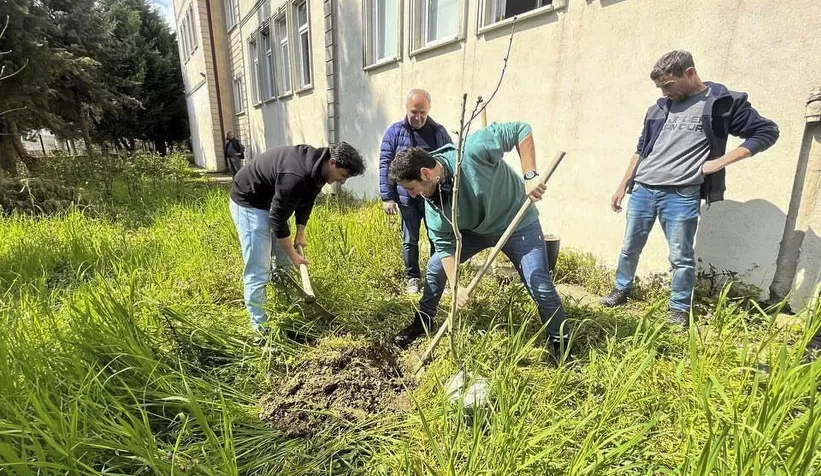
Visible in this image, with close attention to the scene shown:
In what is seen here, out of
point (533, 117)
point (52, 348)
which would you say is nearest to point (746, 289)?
point (533, 117)

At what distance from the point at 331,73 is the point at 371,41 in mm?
1342

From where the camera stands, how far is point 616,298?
9.40ft

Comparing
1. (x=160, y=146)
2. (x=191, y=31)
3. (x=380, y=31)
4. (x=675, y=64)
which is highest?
(x=191, y=31)

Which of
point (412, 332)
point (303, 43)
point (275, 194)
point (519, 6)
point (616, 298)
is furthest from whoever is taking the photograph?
point (303, 43)

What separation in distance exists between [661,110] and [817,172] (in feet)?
2.96

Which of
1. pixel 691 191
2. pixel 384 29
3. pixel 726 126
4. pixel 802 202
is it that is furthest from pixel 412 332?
pixel 384 29

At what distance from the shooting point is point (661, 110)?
2.56 metres

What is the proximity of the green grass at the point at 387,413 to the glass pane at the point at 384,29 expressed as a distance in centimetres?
435

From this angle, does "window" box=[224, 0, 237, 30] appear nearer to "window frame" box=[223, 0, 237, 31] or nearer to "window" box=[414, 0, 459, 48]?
"window frame" box=[223, 0, 237, 31]

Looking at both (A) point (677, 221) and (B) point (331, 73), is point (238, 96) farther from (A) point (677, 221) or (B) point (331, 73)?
(A) point (677, 221)

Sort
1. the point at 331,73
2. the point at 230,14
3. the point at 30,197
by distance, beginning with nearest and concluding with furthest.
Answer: the point at 30,197 < the point at 331,73 < the point at 230,14

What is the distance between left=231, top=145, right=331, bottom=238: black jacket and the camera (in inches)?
87.7

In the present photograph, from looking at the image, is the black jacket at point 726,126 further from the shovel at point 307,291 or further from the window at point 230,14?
the window at point 230,14

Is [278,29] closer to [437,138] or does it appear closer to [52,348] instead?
[437,138]
